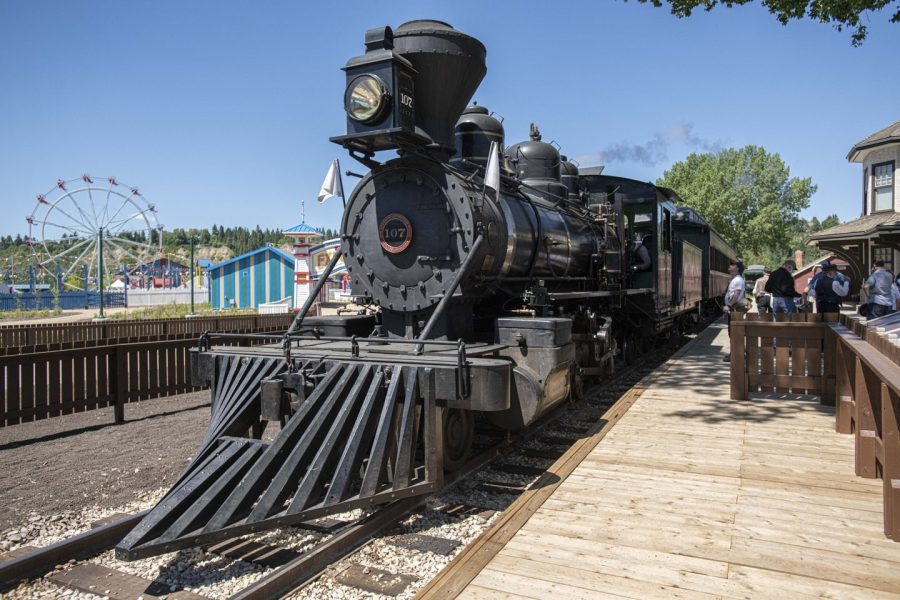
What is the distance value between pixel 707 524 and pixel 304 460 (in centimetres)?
251

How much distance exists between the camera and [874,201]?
74.0 feet

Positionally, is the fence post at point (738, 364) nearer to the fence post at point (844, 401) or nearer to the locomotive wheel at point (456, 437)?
the fence post at point (844, 401)

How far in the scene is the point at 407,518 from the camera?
4109 millimetres

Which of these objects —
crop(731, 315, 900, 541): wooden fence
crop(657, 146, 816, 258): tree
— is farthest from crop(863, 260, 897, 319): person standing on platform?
crop(657, 146, 816, 258): tree

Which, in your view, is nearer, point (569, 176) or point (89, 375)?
point (89, 375)

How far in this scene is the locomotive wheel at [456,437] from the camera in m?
4.76

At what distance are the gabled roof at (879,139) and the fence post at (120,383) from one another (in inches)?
956

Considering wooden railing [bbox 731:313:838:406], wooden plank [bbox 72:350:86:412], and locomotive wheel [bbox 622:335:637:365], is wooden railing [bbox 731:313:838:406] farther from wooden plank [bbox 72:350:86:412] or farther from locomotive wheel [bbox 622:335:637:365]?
wooden plank [bbox 72:350:86:412]

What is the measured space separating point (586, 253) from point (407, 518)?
18.2 feet

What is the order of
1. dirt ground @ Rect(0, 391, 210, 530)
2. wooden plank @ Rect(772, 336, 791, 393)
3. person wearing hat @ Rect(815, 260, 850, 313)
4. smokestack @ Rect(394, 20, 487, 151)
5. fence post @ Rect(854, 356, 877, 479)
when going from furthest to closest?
person wearing hat @ Rect(815, 260, 850, 313) < wooden plank @ Rect(772, 336, 791, 393) < smokestack @ Rect(394, 20, 487, 151) < dirt ground @ Rect(0, 391, 210, 530) < fence post @ Rect(854, 356, 877, 479)

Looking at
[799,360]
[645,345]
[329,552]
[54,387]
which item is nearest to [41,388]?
[54,387]

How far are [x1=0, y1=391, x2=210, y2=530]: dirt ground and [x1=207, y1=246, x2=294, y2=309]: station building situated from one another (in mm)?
30900

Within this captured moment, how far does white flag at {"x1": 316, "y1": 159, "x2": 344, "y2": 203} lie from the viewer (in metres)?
6.06

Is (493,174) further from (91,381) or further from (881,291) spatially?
(881,291)
